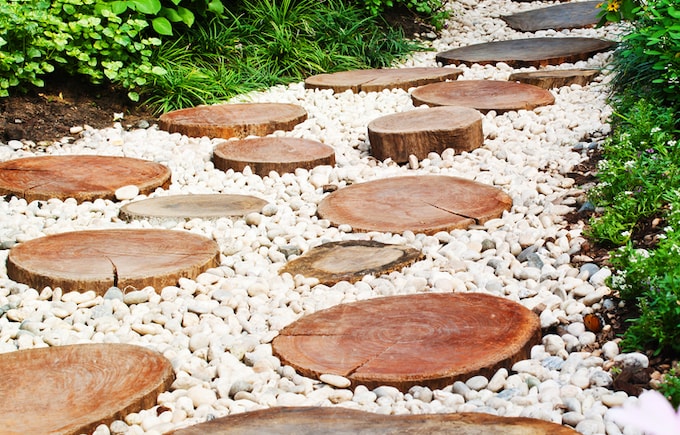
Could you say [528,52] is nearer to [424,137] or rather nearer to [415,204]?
[424,137]

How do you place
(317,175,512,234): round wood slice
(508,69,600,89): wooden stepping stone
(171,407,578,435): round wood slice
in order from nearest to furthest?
1. (171,407,578,435): round wood slice
2. (317,175,512,234): round wood slice
3. (508,69,600,89): wooden stepping stone

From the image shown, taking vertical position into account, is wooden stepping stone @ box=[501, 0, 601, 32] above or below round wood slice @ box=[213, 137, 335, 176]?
above

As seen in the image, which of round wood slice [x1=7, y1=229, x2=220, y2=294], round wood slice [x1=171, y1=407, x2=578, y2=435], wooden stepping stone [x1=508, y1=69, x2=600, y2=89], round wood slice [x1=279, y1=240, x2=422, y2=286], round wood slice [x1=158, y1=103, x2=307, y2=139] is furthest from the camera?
wooden stepping stone [x1=508, y1=69, x2=600, y2=89]

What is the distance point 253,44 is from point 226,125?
1.54 meters

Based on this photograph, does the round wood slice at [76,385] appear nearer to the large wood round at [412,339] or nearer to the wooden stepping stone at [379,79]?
the large wood round at [412,339]

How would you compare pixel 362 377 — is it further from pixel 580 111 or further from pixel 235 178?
pixel 580 111

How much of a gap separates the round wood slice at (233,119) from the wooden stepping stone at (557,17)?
309 centimetres

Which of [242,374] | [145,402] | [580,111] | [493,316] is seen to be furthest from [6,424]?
[580,111]

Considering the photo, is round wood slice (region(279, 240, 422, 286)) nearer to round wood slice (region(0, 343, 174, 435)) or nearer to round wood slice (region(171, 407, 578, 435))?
round wood slice (region(0, 343, 174, 435))

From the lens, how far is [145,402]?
69.8 inches

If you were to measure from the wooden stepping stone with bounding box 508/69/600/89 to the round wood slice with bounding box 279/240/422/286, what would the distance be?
2645 millimetres

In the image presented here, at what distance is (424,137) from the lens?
152 inches

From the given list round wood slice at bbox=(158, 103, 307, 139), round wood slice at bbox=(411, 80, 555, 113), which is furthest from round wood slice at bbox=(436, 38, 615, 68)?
round wood slice at bbox=(158, 103, 307, 139)

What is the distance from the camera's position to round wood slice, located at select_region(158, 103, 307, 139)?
175 inches
